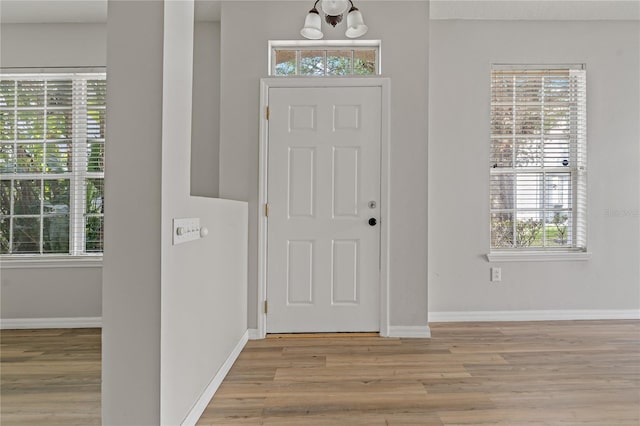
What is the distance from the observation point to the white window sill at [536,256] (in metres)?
3.40

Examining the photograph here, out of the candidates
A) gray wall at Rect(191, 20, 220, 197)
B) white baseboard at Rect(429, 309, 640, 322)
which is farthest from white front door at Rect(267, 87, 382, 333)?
white baseboard at Rect(429, 309, 640, 322)

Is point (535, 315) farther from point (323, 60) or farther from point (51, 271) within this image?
point (51, 271)

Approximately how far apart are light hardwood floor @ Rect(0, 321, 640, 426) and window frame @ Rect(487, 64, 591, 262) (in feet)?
2.18

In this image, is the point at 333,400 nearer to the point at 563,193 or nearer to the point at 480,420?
the point at 480,420

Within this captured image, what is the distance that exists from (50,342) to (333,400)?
2.37 meters

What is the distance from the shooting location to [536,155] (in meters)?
3.46

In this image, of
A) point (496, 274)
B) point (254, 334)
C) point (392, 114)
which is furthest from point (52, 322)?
point (496, 274)

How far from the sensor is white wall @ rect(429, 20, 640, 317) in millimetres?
3377

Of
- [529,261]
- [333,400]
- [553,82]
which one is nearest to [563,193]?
[529,261]

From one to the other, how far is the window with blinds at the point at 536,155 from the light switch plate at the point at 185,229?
9.01ft

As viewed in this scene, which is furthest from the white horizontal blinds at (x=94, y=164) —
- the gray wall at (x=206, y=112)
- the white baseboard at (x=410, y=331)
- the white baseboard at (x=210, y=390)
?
the white baseboard at (x=410, y=331)

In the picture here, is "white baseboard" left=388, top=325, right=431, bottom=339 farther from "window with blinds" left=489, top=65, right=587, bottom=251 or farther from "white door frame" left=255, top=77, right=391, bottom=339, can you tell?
"window with blinds" left=489, top=65, right=587, bottom=251

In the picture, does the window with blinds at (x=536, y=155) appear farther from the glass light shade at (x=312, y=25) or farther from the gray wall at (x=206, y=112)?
the gray wall at (x=206, y=112)

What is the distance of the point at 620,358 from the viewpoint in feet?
8.34
